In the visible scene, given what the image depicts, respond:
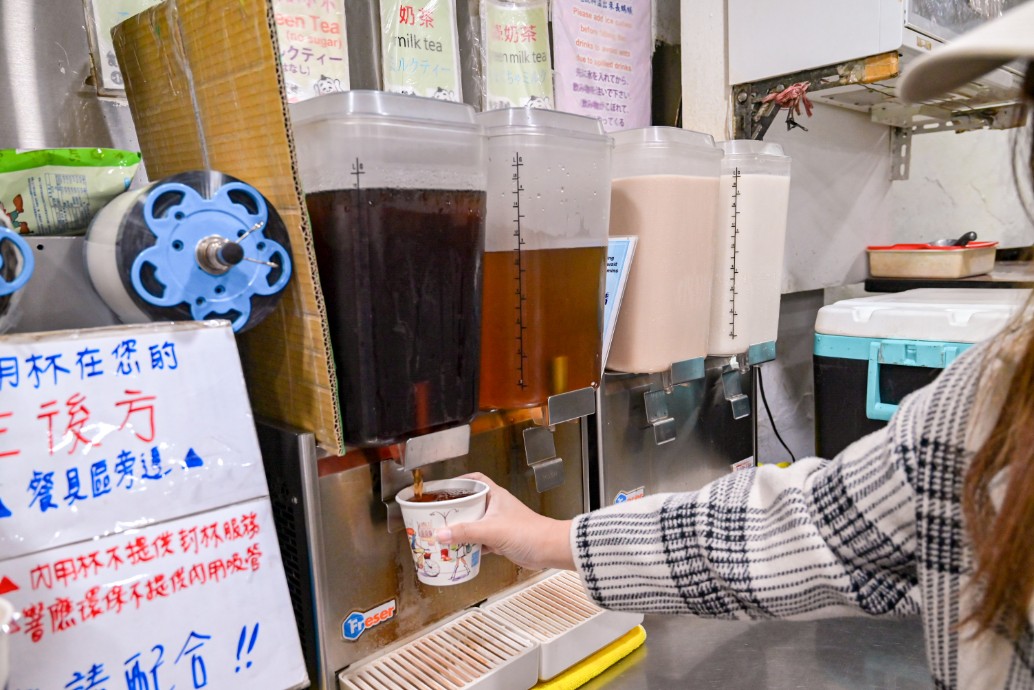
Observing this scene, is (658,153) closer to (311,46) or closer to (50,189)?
(311,46)

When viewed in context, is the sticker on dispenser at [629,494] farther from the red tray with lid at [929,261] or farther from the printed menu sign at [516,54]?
the red tray with lid at [929,261]

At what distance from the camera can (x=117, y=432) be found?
0.63m

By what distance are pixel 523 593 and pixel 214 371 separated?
0.61 meters

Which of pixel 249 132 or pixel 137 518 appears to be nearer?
pixel 137 518

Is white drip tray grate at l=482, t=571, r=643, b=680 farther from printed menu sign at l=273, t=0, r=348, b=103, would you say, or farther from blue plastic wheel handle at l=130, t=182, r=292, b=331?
printed menu sign at l=273, t=0, r=348, b=103

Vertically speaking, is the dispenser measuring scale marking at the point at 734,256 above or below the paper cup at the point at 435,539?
above

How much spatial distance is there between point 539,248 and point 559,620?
0.52 meters

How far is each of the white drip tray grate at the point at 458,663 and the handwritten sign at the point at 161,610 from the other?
0.60 ft

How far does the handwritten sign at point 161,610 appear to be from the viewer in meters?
0.58

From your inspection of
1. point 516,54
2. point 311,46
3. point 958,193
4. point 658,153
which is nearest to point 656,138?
point 658,153

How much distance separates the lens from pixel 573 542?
85 cm

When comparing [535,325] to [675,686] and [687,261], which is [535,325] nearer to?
[687,261]

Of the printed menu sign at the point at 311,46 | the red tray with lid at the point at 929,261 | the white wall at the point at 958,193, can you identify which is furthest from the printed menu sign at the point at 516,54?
the white wall at the point at 958,193

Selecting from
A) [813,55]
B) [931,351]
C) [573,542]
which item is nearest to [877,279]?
[931,351]
